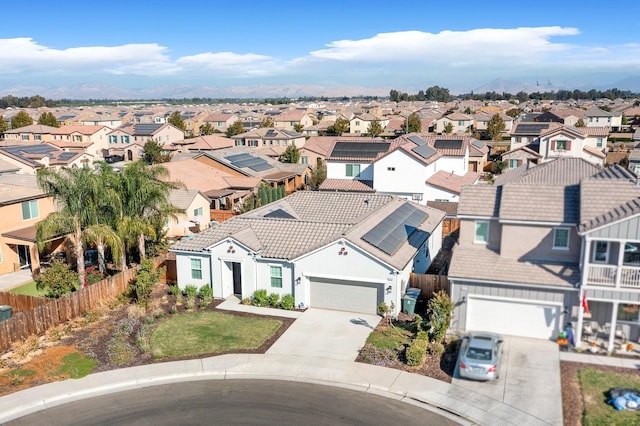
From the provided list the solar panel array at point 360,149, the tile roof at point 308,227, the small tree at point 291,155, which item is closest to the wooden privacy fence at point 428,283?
the tile roof at point 308,227

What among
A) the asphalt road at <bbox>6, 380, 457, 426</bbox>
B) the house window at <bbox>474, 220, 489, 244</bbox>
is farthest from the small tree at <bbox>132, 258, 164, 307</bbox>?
the house window at <bbox>474, 220, 489, 244</bbox>

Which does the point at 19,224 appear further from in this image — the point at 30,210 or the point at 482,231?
the point at 482,231

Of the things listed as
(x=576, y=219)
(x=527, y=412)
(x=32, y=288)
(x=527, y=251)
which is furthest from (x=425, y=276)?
(x=32, y=288)

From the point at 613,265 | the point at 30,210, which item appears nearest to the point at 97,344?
the point at 30,210

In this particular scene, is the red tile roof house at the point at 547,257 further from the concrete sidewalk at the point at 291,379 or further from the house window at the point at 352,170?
the house window at the point at 352,170

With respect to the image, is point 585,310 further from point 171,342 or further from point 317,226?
point 171,342
